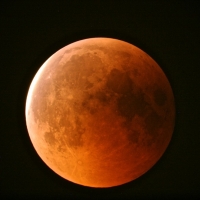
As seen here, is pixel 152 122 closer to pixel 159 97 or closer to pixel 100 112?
pixel 159 97

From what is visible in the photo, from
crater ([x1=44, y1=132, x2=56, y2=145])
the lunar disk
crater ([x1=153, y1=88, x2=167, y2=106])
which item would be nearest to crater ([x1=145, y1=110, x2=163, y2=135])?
the lunar disk

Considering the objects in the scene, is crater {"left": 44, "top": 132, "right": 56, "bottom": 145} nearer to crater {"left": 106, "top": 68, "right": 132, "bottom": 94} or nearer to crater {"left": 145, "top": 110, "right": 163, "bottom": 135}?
crater {"left": 106, "top": 68, "right": 132, "bottom": 94}

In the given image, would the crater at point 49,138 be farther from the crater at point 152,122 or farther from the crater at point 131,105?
the crater at point 152,122

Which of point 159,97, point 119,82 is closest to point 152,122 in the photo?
point 159,97

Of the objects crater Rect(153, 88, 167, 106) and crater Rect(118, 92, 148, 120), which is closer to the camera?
crater Rect(118, 92, 148, 120)

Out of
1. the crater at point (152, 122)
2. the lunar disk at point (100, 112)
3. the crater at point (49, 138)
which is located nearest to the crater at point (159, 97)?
the lunar disk at point (100, 112)

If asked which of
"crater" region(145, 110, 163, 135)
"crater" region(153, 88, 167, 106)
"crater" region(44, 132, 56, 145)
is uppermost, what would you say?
"crater" region(153, 88, 167, 106)

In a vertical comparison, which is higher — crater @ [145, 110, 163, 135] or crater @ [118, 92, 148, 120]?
crater @ [118, 92, 148, 120]

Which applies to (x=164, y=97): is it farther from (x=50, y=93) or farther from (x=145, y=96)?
(x=50, y=93)

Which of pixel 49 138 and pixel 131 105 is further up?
pixel 131 105
